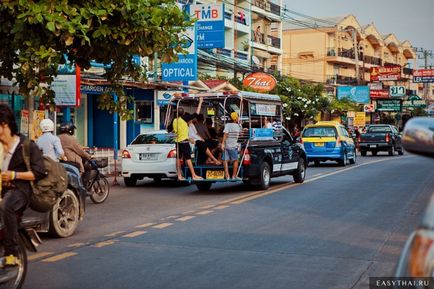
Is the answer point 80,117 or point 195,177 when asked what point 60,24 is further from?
point 80,117

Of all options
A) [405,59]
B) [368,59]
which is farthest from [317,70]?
[405,59]

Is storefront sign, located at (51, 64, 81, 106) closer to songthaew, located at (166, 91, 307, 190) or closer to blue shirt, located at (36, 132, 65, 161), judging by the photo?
songthaew, located at (166, 91, 307, 190)

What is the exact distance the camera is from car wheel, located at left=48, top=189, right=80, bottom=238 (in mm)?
9258

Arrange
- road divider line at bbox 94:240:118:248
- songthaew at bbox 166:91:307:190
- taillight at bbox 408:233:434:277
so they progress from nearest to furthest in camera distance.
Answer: taillight at bbox 408:233:434:277
road divider line at bbox 94:240:118:248
songthaew at bbox 166:91:307:190

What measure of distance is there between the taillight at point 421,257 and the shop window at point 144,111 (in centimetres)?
2929

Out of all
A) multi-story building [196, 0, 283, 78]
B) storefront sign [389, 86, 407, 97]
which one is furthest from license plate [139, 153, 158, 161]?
storefront sign [389, 86, 407, 97]

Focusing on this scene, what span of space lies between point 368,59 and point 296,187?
212 feet

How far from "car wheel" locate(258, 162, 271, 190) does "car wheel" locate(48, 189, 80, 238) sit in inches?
268

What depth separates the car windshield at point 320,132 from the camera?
26938mm

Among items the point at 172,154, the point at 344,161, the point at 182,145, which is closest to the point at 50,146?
the point at 182,145

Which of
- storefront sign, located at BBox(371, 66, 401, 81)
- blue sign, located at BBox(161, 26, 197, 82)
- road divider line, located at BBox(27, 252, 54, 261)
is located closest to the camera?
road divider line, located at BBox(27, 252, 54, 261)

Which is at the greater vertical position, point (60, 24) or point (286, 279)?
point (60, 24)

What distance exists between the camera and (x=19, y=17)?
1109cm

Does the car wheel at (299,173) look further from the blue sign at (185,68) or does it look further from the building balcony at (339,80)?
the building balcony at (339,80)
